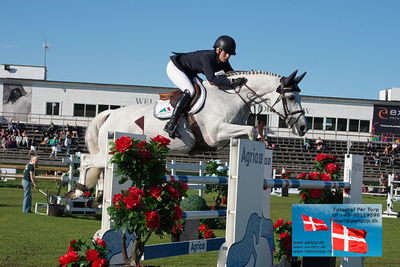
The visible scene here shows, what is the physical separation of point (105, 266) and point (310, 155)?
95.8 feet

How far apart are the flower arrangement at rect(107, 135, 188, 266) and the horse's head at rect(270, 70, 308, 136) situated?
276cm

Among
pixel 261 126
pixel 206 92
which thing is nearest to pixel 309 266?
pixel 261 126

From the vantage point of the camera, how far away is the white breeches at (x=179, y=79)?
6598 mm

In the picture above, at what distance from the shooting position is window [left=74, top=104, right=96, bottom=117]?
37.1 meters

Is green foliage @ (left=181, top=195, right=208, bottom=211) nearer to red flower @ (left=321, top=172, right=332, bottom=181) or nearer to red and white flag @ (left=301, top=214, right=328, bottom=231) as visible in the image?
red flower @ (left=321, top=172, right=332, bottom=181)

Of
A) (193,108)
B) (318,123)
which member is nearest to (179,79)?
(193,108)

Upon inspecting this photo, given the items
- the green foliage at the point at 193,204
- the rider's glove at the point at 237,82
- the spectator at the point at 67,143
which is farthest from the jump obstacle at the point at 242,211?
the spectator at the point at 67,143

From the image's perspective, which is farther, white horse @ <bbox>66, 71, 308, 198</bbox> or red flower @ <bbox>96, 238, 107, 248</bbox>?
white horse @ <bbox>66, 71, 308, 198</bbox>

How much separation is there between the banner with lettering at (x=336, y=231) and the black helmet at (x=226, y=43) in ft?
6.88

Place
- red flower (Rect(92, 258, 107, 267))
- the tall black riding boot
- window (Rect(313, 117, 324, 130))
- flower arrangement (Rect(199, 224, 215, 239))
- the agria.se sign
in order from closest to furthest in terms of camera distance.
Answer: red flower (Rect(92, 258, 107, 267)) < the agria.se sign < the tall black riding boot < flower arrangement (Rect(199, 224, 215, 239)) < window (Rect(313, 117, 324, 130))

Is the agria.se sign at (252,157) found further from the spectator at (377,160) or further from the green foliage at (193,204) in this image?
the spectator at (377,160)

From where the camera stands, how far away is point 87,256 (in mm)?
3891

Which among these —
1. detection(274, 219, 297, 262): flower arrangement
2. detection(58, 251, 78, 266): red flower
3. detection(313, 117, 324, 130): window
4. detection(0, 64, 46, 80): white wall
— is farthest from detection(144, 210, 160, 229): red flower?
detection(0, 64, 46, 80): white wall

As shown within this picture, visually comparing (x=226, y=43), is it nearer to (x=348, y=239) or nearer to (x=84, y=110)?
(x=348, y=239)
